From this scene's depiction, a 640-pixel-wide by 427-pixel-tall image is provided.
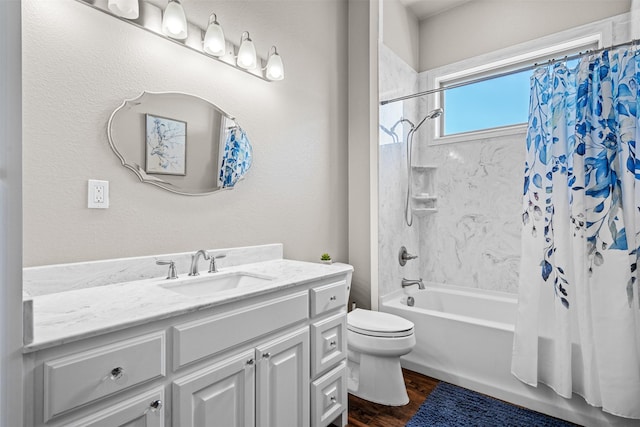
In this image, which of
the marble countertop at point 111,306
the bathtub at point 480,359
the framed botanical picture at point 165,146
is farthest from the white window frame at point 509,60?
the framed botanical picture at point 165,146

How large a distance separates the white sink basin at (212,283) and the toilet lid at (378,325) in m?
0.83

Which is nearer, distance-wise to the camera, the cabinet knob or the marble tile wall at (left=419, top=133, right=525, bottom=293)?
the cabinet knob

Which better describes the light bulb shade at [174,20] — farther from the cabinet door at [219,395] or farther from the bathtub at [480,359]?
the bathtub at [480,359]

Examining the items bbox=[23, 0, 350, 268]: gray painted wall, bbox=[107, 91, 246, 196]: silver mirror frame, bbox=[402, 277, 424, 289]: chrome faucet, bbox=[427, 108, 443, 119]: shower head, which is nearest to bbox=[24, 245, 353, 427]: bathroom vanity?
bbox=[23, 0, 350, 268]: gray painted wall

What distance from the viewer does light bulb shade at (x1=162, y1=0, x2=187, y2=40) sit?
150 cm

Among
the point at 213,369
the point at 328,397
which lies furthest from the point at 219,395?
the point at 328,397

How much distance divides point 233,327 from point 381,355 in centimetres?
116

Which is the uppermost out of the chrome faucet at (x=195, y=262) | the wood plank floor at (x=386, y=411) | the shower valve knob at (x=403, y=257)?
the chrome faucet at (x=195, y=262)

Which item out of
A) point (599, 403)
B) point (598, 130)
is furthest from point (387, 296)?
point (598, 130)

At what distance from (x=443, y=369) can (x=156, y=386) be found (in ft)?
6.50

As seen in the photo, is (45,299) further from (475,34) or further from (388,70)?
(475,34)

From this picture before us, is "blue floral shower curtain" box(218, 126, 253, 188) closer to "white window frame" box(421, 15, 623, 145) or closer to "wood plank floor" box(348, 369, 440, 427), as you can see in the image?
"wood plank floor" box(348, 369, 440, 427)

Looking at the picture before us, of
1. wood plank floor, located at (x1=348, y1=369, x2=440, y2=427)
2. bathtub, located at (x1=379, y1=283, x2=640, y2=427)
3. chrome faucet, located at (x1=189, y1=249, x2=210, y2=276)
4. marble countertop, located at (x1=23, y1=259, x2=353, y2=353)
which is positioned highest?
chrome faucet, located at (x1=189, y1=249, x2=210, y2=276)

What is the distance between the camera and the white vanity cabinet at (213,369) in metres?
0.83
